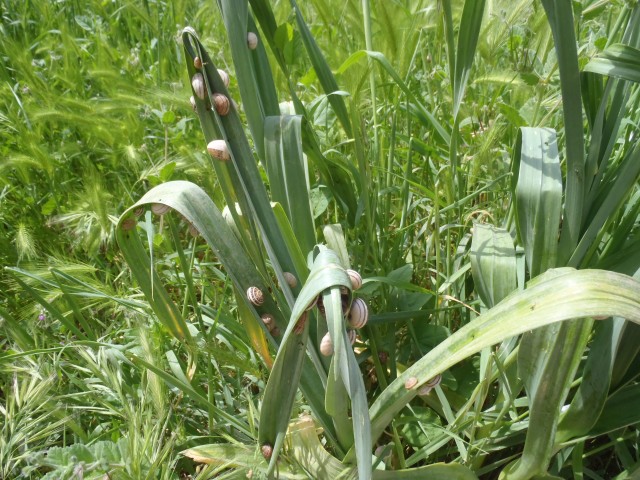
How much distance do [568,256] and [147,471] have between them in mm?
648

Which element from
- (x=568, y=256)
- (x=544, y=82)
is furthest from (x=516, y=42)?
(x=568, y=256)

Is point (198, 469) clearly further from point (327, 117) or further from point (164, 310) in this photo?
point (327, 117)

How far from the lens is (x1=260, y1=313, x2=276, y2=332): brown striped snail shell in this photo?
2.93 ft

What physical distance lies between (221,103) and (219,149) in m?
0.06

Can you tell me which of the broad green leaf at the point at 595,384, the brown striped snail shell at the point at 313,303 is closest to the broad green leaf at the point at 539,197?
the broad green leaf at the point at 595,384

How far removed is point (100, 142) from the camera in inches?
67.9

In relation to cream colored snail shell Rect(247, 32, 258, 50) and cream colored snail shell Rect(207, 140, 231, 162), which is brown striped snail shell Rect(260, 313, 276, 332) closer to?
cream colored snail shell Rect(207, 140, 231, 162)

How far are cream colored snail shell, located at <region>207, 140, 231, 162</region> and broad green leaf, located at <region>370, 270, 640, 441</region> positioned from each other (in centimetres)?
36

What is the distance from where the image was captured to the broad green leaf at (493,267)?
0.96m

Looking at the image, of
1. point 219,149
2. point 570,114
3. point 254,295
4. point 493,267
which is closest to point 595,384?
point 493,267

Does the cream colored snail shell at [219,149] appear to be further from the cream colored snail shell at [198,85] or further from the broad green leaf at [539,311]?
the broad green leaf at [539,311]

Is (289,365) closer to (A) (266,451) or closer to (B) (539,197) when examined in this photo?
(A) (266,451)

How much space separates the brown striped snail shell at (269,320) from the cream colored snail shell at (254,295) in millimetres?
32

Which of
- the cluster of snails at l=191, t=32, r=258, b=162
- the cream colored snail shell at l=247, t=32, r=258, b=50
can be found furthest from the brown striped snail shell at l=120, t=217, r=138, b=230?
the cream colored snail shell at l=247, t=32, r=258, b=50
